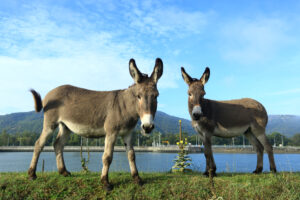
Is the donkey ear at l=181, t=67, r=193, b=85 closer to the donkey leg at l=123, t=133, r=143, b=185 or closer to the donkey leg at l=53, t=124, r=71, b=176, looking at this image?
the donkey leg at l=123, t=133, r=143, b=185

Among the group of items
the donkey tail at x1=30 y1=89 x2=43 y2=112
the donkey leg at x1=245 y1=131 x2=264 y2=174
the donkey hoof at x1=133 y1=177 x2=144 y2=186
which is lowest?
the donkey hoof at x1=133 y1=177 x2=144 y2=186

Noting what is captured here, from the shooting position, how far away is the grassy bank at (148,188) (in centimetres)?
549

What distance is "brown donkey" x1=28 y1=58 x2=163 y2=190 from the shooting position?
17.8 ft

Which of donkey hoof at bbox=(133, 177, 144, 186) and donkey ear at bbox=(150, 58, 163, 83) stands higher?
donkey ear at bbox=(150, 58, 163, 83)

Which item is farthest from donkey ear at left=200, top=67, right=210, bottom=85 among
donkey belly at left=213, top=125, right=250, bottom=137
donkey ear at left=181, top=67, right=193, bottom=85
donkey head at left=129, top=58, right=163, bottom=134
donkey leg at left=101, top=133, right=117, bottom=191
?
donkey leg at left=101, top=133, right=117, bottom=191

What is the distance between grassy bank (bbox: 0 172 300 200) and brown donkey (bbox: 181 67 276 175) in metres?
1.20

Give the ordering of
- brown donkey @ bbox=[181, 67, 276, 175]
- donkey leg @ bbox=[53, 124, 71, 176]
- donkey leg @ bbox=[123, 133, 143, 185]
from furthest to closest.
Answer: brown donkey @ bbox=[181, 67, 276, 175], donkey leg @ bbox=[53, 124, 71, 176], donkey leg @ bbox=[123, 133, 143, 185]

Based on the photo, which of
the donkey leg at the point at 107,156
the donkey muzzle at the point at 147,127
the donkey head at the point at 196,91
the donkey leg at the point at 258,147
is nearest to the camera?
the donkey muzzle at the point at 147,127

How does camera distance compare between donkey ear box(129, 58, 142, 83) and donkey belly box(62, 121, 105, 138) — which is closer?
donkey ear box(129, 58, 142, 83)

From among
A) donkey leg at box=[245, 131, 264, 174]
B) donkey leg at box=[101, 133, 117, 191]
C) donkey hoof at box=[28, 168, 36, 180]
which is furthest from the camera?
donkey leg at box=[245, 131, 264, 174]

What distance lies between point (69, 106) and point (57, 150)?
153cm

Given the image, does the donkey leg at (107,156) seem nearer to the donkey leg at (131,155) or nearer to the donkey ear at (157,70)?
the donkey leg at (131,155)

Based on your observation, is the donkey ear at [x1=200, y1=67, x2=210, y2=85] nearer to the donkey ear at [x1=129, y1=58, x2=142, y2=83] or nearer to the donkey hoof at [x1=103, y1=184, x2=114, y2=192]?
the donkey ear at [x1=129, y1=58, x2=142, y2=83]

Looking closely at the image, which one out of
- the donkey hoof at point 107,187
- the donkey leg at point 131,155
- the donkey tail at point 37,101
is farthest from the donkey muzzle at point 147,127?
the donkey tail at point 37,101
